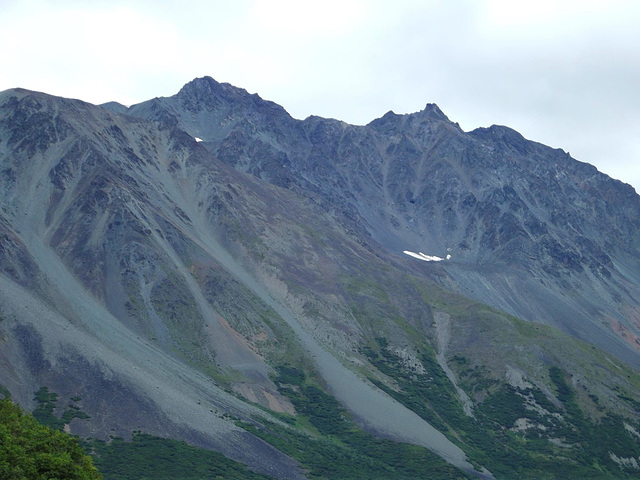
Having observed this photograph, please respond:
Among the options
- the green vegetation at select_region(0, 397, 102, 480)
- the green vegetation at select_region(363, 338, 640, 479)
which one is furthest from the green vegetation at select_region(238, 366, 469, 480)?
the green vegetation at select_region(0, 397, 102, 480)

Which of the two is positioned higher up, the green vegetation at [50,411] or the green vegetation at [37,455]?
the green vegetation at [37,455]

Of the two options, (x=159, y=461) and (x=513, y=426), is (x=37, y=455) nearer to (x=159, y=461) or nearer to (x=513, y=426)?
(x=159, y=461)

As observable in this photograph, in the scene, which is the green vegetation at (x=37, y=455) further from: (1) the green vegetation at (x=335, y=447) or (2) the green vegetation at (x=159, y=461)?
(1) the green vegetation at (x=335, y=447)

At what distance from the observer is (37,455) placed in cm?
5459

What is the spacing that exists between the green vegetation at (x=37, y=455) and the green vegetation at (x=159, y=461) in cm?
3297

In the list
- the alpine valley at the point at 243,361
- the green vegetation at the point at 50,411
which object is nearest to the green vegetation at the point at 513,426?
the alpine valley at the point at 243,361

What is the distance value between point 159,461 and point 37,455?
153 feet

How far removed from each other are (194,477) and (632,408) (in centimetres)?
11005

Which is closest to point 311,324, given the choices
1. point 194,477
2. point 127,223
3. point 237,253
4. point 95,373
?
point 237,253

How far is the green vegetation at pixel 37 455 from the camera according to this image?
5241cm

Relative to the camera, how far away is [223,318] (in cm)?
15825

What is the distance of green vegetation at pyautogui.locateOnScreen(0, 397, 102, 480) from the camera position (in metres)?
52.4

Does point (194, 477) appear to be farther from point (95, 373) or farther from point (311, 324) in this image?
point (311, 324)

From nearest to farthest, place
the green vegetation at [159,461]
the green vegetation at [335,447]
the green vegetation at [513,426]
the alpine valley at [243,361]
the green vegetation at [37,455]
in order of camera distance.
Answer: the green vegetation at [37,455] < the green vegetation at [159,461] < the alpine valley at [243,361] < the green vegetation at [335,447] < the green vegetation at [513,426]
